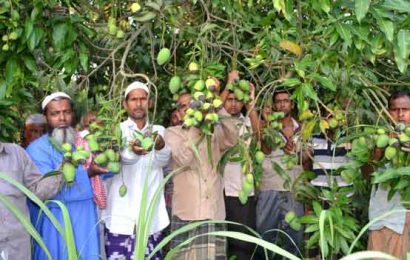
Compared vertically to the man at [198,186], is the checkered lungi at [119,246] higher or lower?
lower

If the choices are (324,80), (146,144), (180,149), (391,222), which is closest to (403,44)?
(324,80)

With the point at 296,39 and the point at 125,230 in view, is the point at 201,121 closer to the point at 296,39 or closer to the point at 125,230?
the point at 296,39

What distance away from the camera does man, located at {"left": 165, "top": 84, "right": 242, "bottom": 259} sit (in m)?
2.85

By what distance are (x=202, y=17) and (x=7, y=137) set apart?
3.66 feet

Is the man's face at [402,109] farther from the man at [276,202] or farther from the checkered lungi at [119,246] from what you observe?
the checkered lungi at [119,246]

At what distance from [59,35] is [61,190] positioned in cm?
68

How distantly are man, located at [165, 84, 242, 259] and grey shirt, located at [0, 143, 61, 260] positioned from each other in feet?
2.08

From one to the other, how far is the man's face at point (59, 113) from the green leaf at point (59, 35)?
0.41 m

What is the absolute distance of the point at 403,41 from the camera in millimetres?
1761

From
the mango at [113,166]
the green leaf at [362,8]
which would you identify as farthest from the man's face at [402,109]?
the mango at [113,166]

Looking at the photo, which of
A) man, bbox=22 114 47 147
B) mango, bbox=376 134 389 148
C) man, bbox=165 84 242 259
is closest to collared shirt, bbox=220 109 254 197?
man, bbox=165 84 242 259

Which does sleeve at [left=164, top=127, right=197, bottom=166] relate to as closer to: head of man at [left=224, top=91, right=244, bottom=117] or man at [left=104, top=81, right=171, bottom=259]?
man at [left=104, top=81, right=171, bottom=259]

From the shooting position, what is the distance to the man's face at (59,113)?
8.87ft

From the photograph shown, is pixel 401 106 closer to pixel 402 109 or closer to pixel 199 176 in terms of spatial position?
pixel 402 109
